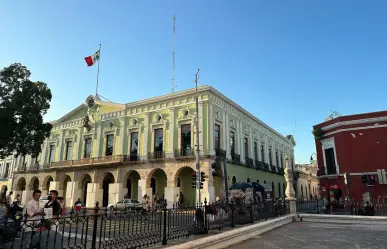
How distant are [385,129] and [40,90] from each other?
26007mm

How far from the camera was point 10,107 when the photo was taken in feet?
58.4

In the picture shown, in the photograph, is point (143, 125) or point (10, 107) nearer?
point (10, 107)

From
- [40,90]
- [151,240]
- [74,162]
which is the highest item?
[40,90]

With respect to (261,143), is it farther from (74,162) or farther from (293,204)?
(74,162)

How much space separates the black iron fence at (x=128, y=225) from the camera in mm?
5018

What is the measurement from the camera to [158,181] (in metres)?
25.9

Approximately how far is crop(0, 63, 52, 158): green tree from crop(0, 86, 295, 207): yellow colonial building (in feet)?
26.2

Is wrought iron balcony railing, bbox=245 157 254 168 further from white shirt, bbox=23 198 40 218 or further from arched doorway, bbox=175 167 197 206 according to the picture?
white shirt, bbox=23 198 40 218

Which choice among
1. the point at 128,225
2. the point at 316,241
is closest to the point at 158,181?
the point at 316,241

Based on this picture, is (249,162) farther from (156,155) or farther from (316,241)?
(316,241)

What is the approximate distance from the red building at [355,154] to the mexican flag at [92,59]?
23133mm

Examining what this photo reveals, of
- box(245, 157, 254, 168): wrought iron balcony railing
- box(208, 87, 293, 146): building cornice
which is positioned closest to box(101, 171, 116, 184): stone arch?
box(208, 87, 293, 146): building cornice

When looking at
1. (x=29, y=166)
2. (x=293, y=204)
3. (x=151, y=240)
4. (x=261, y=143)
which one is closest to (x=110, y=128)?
(x=29, y=166)

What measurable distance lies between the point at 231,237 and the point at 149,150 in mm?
17564
